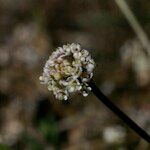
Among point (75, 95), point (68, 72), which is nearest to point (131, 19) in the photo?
point (75, 95)

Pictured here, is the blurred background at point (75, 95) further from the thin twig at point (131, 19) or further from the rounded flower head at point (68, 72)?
the rounded flower head at point (68, 72)

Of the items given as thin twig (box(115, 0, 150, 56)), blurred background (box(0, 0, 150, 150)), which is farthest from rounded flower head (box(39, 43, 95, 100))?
thin twig (box(115, 0, 150, 56))

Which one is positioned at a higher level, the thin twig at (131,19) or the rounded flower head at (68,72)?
the thin twig at (131,19)

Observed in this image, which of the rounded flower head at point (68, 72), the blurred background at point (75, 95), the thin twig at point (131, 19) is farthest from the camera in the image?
the blurred background at point (75, 95)

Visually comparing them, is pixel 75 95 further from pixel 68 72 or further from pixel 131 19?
pixel 68 72

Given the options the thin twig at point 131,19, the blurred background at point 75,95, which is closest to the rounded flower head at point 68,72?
the blurred background at point 75,95

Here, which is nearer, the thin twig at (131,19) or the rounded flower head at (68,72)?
the rounded flower head at (68,72)

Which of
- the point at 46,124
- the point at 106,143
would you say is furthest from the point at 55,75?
the point at 106,143
